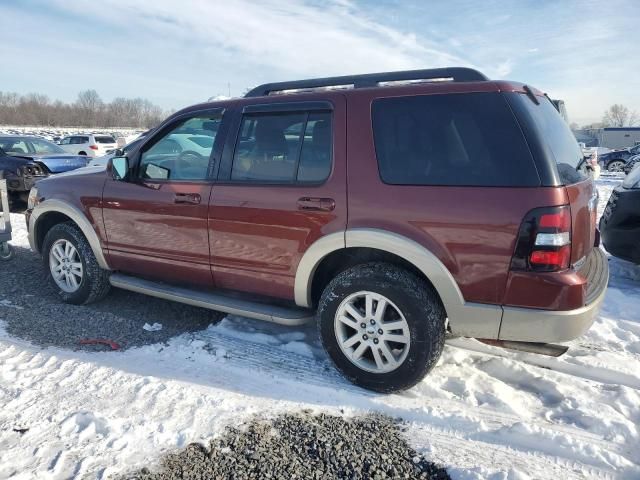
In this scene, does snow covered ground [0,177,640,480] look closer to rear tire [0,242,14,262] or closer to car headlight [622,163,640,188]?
car headlight [622,163,640,188]

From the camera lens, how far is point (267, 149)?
11.3ft

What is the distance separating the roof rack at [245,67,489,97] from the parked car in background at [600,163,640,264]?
3169 millimetres

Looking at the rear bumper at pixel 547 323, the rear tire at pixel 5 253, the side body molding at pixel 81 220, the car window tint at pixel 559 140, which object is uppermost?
the car window tint at pixel 559 140

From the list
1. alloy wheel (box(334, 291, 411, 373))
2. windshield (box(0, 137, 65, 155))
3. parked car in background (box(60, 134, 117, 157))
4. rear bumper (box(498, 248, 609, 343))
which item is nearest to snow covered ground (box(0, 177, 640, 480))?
alloy wheel (box(334, 291, 411, 373))

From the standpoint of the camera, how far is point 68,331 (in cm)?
398

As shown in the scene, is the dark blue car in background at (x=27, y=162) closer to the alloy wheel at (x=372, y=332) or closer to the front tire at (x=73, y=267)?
the front tire at (x=73, y=267)

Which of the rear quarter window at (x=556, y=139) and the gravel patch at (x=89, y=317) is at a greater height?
the rear quarter window at (x=556, y=139)

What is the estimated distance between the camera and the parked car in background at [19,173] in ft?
31.4

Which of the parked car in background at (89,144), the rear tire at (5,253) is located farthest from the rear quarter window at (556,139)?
the parked car in background at (89,144)

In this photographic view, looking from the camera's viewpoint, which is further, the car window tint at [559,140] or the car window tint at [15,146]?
the car window tint at [15,146]

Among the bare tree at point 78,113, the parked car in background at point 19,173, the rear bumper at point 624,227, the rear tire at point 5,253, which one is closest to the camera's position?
the rear bumper at point 624,227

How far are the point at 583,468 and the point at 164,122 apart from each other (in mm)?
3748

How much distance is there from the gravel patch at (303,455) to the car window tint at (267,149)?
1.62 metres

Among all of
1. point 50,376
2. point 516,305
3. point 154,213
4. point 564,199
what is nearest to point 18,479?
point 50,376
